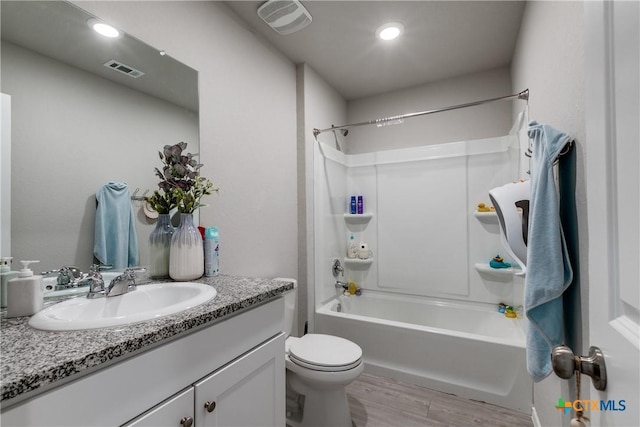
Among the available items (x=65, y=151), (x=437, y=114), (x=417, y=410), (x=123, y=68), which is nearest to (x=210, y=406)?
(x=65, y=151)

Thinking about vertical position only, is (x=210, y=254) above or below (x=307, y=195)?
below

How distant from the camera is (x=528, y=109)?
176 cm

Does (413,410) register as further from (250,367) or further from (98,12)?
(98,12)

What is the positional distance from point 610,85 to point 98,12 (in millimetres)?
1681

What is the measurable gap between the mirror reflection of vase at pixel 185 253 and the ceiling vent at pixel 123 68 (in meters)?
0.67

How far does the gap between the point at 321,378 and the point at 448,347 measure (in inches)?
39.3

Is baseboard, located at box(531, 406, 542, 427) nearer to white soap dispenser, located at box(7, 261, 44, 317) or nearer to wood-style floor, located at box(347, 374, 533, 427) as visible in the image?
wood-style floor, located at box(347, 374, 533, 427)

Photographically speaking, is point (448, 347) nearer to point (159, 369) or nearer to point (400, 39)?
point (159, 369)

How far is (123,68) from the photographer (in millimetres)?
1240

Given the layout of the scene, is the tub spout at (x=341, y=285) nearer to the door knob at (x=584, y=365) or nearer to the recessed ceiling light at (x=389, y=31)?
the recessed ceiling light at (x=389, y=31)

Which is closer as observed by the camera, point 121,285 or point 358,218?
point 121,285

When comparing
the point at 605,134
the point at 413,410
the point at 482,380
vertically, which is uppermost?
the point at 605,134

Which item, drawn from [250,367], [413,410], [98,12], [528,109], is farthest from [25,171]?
[528,109]

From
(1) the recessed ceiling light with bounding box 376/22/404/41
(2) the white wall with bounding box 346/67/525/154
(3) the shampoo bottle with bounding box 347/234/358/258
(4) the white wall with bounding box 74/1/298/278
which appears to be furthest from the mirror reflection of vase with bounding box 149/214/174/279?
(2) the white wall with bounding box 346/67/525/154
